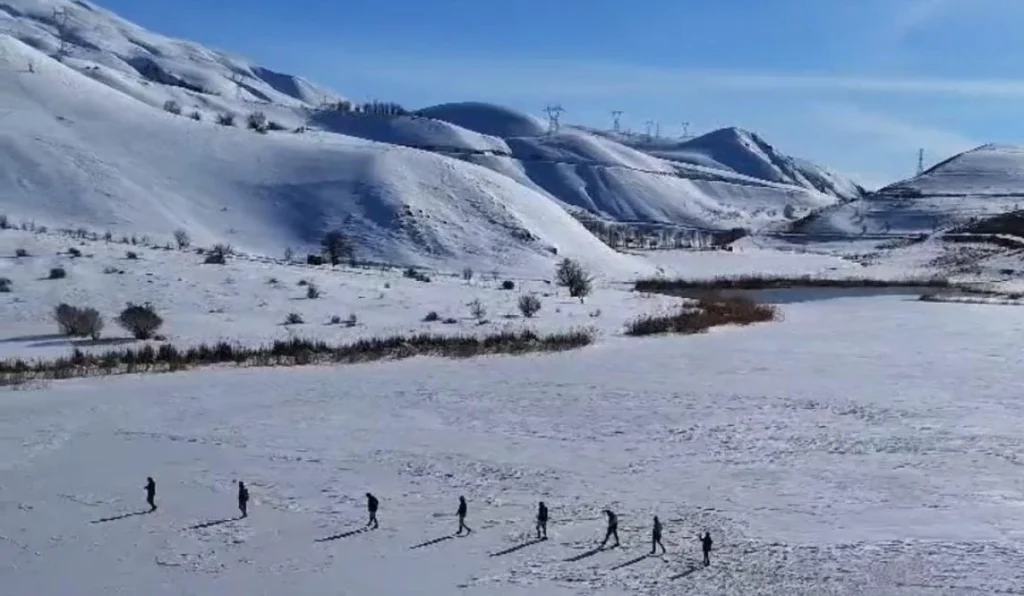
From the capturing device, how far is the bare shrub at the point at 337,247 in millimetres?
64188

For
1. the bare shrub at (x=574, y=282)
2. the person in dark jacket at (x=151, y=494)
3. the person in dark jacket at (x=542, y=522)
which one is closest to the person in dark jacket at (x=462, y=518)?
the person in dark jacket at (x=542, y=522)

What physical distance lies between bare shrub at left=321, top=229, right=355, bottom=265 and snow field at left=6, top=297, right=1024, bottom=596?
36.1 metres

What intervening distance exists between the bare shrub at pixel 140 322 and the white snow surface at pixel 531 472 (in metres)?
1.24

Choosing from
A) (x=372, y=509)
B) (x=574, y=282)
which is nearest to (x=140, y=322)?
(x=372, y=509)

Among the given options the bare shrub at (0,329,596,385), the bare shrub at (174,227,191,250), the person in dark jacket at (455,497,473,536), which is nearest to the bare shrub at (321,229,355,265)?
the bare shrub at (174,227,191,250)

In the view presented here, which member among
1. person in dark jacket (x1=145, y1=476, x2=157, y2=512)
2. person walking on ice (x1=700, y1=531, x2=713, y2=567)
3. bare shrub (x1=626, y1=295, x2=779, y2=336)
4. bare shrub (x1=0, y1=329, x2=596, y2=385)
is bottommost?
person walking on ice (x1=700, y1=531, x2=713, y2=567)

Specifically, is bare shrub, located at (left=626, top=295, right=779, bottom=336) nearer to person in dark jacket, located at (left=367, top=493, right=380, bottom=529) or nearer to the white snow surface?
the white snow surface

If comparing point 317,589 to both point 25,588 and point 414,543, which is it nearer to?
point 414,543

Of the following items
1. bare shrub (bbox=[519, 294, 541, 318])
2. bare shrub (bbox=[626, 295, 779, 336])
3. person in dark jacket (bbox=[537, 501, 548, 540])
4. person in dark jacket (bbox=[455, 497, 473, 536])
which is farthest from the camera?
bare shrub (bbox=[519, 294, 541, 318])

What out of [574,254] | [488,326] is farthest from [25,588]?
[574,254]

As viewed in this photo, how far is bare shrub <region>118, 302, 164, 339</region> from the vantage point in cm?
3203

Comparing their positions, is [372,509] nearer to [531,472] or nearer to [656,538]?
[531,472]

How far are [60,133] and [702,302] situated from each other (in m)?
51.3

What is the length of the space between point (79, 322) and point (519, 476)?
19699 mm
